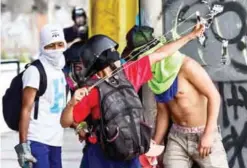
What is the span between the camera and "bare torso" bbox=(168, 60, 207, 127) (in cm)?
537

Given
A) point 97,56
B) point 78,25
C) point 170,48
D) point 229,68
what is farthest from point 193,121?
point 78,25

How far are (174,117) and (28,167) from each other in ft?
4.10

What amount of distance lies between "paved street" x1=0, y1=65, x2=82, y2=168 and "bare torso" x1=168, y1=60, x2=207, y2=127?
14.3 feet

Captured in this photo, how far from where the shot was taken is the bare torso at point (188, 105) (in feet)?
17.6

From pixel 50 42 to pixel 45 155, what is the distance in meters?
0.87

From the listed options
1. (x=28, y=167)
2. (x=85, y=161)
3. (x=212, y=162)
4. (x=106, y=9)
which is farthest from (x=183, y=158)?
(x=106, y=9)

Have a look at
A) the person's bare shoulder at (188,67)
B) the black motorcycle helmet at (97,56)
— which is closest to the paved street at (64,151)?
the person's bare shoulder at (188,67)

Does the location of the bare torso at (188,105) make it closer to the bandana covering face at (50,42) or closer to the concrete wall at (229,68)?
the concrete wall at (229,68)

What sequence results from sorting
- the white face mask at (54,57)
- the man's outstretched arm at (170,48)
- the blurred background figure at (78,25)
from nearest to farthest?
the man's outstretched arm at (170,48), the white face mask at (54,57), the blurred background figure at (78,25)

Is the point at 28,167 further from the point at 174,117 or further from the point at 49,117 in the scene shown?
the point at 174,117

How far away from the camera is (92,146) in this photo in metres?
4.89

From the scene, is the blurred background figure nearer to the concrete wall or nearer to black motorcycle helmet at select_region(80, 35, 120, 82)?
the concrete wall

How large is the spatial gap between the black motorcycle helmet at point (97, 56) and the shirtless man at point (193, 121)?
0.73m

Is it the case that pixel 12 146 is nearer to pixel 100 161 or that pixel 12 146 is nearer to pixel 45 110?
pixel 45 110
